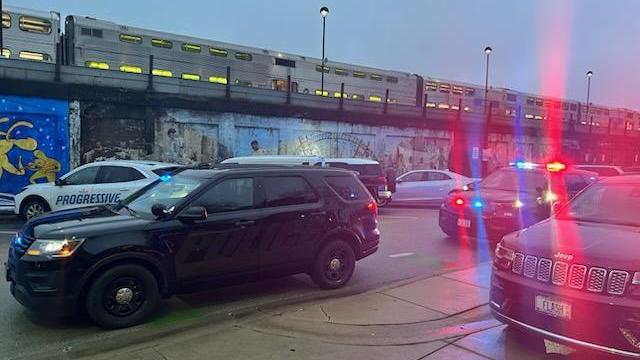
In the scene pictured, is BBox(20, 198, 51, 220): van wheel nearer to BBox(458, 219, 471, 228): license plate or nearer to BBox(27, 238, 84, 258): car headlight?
BBox(27, 238, 84, 258): car headlight

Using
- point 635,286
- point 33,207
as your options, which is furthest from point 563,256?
point 33,207

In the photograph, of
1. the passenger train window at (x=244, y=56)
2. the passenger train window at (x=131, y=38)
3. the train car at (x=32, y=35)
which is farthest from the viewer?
the passenger train window at (x=244, y=56)

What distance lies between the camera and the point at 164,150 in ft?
64.0

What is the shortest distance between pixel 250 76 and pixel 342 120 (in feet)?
15.4

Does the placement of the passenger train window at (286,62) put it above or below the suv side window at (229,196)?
above

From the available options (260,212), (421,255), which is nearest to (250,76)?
(421,255)

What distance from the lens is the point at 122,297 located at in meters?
5.12

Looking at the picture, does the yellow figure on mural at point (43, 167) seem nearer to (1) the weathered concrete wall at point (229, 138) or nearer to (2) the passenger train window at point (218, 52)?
(1) the weathered concrete wall at point (229, 138)

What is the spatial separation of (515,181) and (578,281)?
7051 mm

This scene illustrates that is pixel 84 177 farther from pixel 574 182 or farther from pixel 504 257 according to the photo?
pixel 574 182

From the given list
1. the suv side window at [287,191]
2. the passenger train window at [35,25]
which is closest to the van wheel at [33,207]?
the suv side window at [287,191]

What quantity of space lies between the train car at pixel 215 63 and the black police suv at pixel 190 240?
1522 cm

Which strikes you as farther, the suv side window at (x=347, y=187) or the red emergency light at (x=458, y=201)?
the red emergency light at (x=458, y=201)

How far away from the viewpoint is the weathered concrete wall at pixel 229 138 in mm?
18297
